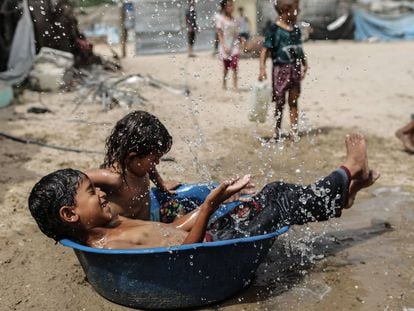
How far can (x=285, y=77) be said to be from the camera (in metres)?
6.36

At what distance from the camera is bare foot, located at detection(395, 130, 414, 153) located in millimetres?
5961

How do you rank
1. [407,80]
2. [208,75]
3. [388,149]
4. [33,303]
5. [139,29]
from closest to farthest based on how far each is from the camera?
[33,303] → [388,149] → [407,80] → [208,75] → [139,29]

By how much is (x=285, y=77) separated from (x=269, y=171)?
1436 millimetres

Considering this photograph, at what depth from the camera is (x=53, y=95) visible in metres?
9.17

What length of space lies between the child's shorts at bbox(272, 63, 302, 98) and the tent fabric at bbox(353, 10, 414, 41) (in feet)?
48.1

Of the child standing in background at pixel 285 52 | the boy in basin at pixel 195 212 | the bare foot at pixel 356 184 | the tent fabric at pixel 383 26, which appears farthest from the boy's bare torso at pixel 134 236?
Answer: the tent fabric at pixel 383 26

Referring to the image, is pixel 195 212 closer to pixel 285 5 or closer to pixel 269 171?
pixel 269 171

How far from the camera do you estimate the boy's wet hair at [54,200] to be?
288cm

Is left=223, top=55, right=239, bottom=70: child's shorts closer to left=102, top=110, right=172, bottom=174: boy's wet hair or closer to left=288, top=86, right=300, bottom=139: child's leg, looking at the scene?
left=288, top=86, right=300, bottom=139: child's leg

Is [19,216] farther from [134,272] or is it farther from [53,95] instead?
[53,95]

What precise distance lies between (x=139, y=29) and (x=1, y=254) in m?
14.6

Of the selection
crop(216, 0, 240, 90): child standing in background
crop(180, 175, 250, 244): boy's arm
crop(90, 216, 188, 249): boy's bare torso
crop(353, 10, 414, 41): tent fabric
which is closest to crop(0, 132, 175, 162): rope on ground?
crop(90, 216, 188, 249): boy's bare torso

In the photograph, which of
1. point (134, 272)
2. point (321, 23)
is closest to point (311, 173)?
point (134, 272)

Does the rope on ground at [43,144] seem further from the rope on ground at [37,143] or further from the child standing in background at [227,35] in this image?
the child standing in background at [227,35]
